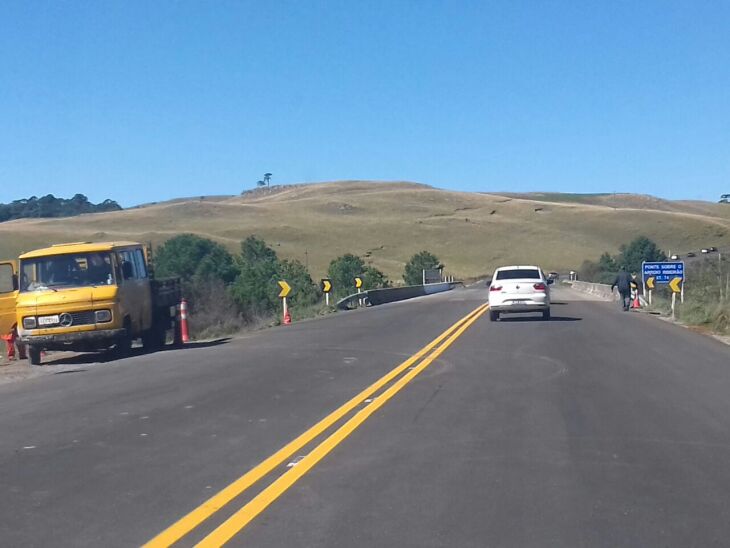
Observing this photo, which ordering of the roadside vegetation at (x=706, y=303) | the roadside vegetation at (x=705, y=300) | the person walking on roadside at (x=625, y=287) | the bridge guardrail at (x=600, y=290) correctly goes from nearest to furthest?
the roadside vegetation at (x=706, y=303), the roadside vegetation at (x=705, y=300), the person walking on roadside at (x=625, y=287), the bridge guardrail at (x=600, y=290)

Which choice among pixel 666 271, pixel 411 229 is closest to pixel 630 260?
pixel 666 271

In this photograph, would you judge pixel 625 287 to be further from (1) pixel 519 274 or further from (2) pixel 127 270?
(2) pixel 127 270

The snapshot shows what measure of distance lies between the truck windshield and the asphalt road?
2.86 meters

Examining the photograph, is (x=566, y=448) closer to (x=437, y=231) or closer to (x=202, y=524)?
(x=202, y=524)

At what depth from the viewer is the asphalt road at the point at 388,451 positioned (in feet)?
25.6

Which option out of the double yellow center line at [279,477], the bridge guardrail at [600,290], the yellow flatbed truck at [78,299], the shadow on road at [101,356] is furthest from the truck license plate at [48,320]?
the bridge guardrail at [600,290]

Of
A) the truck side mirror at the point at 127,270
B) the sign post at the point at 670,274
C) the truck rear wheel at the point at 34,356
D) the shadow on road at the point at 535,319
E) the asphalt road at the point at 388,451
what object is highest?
the truck side mirror at the point at 127,270

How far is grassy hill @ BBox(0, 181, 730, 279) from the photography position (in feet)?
407

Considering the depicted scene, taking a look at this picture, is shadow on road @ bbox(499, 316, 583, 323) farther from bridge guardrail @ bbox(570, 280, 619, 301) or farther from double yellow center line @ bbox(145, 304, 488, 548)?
bridge guardrail @ bbox(570, 280, 619, 301)

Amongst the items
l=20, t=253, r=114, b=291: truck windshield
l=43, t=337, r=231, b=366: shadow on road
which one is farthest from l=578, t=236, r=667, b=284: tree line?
l=20, t=253, r=114, b=291: truck windshield

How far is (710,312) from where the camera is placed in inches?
1206

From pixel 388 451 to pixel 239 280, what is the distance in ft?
189

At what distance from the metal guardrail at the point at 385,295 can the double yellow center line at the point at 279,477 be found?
97.9ft

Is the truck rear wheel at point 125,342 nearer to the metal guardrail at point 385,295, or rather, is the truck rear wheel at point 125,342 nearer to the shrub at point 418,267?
the metal guardrail at point 385,295
